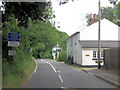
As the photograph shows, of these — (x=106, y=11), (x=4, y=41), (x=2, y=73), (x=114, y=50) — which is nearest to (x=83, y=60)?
(x=114, y=50)

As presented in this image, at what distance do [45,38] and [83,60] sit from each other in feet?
25.2

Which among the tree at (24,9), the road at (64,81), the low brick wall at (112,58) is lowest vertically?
the road at (64,81)

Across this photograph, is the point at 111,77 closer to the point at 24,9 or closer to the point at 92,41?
the point at 24,9

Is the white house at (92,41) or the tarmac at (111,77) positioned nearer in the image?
the tarmac at (111,77)

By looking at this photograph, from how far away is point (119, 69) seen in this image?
1989 cm

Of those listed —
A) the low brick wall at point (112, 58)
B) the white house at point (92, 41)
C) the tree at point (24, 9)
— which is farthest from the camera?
the white house at point (92, 41)

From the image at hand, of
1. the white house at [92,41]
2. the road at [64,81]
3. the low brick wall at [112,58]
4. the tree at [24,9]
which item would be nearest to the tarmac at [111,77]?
the road at [64,81]

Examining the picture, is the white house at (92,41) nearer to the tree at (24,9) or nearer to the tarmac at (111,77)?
the tarmac at (111,77)

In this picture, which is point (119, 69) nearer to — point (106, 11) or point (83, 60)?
point (83, 60)

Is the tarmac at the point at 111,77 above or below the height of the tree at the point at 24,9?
below

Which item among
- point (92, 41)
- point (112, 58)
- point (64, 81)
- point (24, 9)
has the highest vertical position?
point (24, 9)

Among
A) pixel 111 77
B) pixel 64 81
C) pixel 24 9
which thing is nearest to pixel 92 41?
pixel 111 77

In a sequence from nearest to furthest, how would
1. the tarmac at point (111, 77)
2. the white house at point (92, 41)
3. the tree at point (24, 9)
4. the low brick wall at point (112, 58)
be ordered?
the tree at point (24, 9) < the tarmac at point (111, 77) < the low brick wall at point (112, 58) < the white house at point (92, 41)

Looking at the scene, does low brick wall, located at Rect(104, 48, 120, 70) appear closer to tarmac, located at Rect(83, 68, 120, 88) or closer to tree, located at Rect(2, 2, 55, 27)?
tarmac, located at Rect(83, 68, 120, 88)
